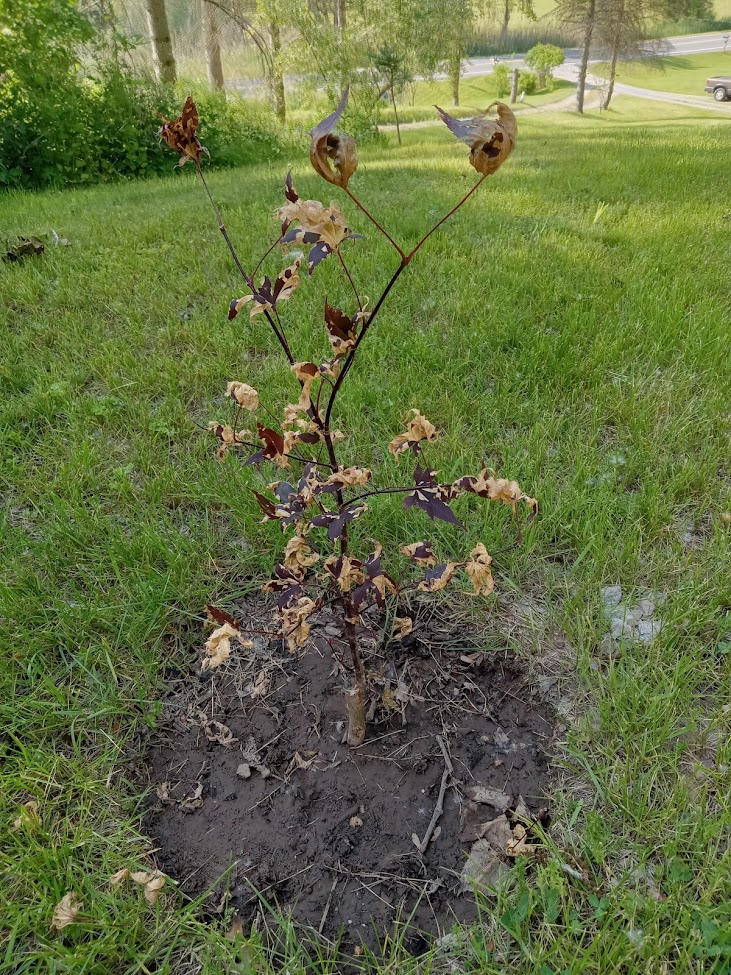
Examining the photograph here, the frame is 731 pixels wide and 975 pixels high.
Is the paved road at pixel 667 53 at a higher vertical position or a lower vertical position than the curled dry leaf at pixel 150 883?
higher

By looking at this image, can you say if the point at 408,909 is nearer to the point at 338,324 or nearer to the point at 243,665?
the point at 243,665

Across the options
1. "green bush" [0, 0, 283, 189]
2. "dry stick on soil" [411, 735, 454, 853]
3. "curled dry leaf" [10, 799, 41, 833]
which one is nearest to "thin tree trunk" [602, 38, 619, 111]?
"green bush" [0, 0, 283, 189]

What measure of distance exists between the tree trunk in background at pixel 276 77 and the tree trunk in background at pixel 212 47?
Answer: 1280 millimetres

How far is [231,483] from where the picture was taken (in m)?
2.40

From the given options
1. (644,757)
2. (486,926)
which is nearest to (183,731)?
(486,926)

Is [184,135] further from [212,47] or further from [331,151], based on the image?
[212,47]

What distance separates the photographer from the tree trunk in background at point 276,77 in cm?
1396

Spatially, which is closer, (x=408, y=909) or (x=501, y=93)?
(x=408, y=909)

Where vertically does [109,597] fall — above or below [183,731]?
above

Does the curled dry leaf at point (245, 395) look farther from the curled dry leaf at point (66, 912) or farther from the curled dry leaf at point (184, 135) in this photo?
the curled dry leaf at point (66, 912)

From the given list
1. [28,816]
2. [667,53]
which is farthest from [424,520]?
[667,53]

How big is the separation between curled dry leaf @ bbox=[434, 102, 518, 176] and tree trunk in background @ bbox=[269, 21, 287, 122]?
1514 centimetres

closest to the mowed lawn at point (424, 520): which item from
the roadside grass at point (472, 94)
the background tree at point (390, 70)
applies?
the background tree at point (390, 70)

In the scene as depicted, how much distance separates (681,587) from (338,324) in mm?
1513
